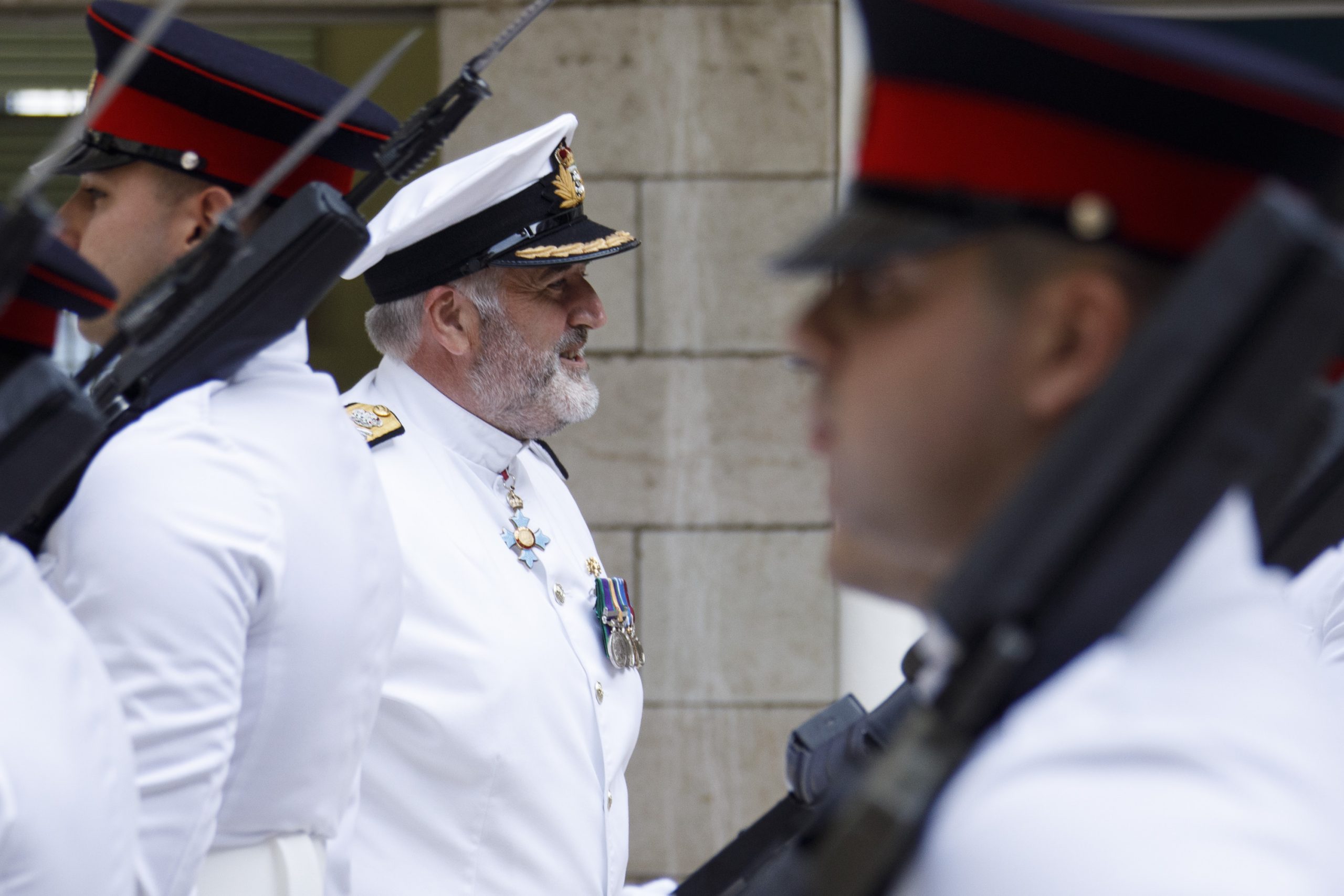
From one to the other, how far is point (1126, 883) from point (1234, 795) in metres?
0.08

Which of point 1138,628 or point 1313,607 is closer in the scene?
point 1138,628

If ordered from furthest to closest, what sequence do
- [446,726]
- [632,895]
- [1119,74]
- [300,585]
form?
[632,895] < [446,726] < [300,585] < [1119,74]

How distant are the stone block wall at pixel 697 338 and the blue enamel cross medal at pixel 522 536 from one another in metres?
1.67

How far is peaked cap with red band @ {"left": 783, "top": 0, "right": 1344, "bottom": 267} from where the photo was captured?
84 centimetres

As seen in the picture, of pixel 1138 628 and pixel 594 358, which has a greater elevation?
pixel 594 358

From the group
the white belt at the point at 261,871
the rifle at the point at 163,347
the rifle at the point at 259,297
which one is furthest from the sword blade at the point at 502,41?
the white belt at the point at 261,871

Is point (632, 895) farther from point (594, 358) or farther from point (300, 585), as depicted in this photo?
point (594, 358)

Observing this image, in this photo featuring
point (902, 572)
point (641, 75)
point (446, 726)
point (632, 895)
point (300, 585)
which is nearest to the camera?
point (902, 572)

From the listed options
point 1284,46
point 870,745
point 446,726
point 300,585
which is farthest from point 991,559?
point 1284,46

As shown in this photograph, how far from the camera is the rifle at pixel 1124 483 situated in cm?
79

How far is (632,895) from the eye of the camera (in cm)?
242

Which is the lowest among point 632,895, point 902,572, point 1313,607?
point 632,895

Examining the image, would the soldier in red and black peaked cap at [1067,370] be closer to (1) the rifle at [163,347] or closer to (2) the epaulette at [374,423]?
(1) the rifle at [163,347]

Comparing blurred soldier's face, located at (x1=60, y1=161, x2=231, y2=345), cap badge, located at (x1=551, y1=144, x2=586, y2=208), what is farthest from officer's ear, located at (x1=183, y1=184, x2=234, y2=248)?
cap badge, located at (x1=551, y1=144, x2=586, y2=208)
